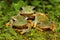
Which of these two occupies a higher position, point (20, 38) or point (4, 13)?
point (4, 13)

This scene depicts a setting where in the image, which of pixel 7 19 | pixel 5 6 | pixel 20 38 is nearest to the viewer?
pixel 20 38

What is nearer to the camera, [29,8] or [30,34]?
[30,34]

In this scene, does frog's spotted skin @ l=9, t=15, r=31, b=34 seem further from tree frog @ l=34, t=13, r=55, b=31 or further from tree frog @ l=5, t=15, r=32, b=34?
tree frog @ l=34, t=13, r=55, b=31

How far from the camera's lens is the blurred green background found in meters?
4.16

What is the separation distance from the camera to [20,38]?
162 inches

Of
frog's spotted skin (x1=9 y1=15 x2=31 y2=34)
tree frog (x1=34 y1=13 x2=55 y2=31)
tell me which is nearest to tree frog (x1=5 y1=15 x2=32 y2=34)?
frog's spotted skin (x1=9 y1=15 x2=31 y2=34)

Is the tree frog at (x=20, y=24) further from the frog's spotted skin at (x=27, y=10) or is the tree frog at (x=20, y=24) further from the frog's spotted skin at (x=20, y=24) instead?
the frog's spotted skin at (x=27, y=10)

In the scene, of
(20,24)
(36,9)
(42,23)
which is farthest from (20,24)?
(36,9)

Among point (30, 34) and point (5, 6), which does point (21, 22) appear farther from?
point (5, 6)

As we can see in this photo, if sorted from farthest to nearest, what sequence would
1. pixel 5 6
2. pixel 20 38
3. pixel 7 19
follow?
pixel 5 6 → pixel 7 19 → pixel 20 38

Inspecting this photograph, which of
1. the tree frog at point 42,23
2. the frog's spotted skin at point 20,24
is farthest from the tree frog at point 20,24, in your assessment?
the tree frog at point 42,23

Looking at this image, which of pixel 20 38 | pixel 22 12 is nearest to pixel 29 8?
pixel 22 12

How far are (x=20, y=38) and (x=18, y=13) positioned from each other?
0.76 metres

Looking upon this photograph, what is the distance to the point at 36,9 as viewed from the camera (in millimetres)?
4949
